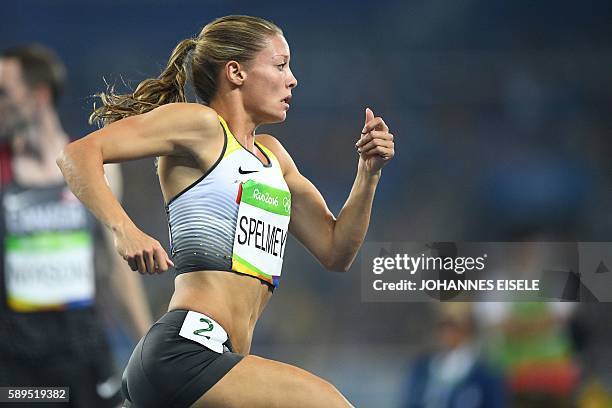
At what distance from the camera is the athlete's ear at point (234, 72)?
111 inches

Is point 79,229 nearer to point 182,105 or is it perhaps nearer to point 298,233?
point 298,233

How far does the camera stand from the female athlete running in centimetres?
235

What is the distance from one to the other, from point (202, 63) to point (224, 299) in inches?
31.3

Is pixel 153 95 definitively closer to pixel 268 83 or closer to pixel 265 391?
pixel 268 83

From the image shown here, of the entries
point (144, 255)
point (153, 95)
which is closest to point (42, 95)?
point (153, 95)

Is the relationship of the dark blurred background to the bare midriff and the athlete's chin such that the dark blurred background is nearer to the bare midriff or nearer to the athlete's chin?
the athlete's chin

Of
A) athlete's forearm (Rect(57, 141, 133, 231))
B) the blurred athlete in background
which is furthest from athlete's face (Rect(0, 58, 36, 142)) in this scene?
athlete's forearm (Rect(57, 141, 133, 231))

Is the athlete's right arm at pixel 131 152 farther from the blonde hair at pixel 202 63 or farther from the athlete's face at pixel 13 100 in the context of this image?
the athlete's face at pixel 13 100

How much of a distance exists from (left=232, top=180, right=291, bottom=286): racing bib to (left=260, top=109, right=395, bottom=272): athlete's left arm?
0.98 feet

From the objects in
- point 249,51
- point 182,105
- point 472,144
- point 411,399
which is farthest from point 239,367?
point 472,144

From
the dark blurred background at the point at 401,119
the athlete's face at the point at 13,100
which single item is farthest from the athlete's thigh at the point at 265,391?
the athlete's face at the point at 13,100

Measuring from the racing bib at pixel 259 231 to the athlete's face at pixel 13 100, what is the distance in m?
2.97

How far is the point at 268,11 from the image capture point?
548 centimetres

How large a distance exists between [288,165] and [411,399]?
8.37 ft
